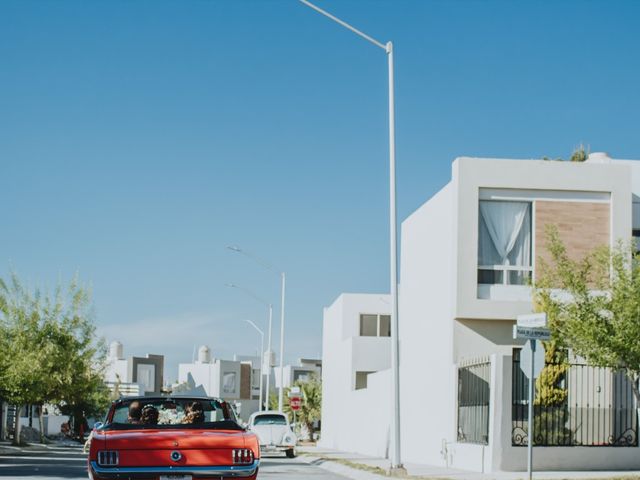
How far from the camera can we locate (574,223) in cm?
3045

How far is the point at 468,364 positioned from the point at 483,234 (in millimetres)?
4197

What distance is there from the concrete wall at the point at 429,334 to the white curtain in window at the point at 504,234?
35.8 inches

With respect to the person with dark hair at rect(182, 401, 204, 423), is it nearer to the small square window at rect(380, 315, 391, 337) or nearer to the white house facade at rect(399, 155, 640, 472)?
the white house facade at rect(399, 155, 640, 472)

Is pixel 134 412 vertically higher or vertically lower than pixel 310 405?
higher

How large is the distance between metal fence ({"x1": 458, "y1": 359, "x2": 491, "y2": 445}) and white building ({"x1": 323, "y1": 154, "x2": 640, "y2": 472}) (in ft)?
0.09

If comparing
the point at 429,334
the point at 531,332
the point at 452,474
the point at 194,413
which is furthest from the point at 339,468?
the point at 194,413

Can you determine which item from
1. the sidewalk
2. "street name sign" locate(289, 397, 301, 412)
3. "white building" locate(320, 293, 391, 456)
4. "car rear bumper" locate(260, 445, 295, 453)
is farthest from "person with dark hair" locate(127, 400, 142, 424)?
"street name sign" locate(289, 397, 301, 412)

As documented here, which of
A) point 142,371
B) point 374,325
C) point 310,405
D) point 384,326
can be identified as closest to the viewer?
point 374,325

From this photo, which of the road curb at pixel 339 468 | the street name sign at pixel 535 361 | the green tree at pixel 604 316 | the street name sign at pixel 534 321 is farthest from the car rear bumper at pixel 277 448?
the street name sign at pixel 534 321

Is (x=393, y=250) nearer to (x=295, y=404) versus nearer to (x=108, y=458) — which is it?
(x=108, y=458)

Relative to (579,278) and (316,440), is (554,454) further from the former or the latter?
(316,440)

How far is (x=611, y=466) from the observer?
2609 cm

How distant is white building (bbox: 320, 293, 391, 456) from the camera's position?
4231 cm

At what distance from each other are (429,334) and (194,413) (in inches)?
781
